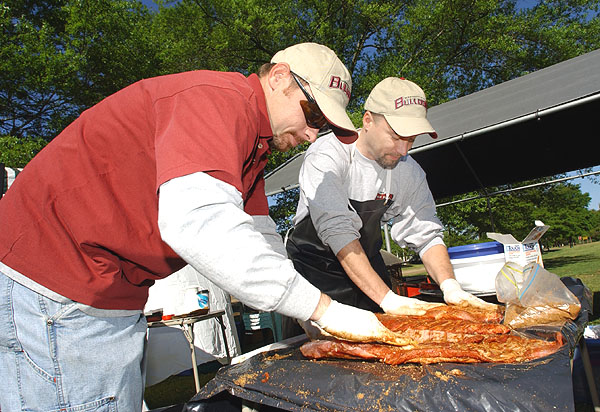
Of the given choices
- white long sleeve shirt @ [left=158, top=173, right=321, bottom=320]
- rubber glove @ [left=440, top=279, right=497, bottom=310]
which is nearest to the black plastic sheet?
white long sleeve shirt @ [left=158, top=173, right=321, bottom=320]

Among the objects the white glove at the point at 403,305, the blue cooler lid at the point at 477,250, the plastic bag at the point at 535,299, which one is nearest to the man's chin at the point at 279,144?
the white glove at the point at 403,305

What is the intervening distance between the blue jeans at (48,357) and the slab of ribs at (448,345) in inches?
32.9

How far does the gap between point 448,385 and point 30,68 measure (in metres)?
14.1

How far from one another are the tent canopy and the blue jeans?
4926 millimetres

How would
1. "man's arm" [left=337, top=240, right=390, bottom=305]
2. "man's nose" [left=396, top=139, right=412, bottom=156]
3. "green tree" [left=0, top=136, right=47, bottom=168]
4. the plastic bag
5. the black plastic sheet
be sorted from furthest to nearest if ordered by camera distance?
"green tree" [left=0, top=136, right=47, bottom=168]
"man's nose" [left=396, top=139, right=412, bottom=156]
"man's arm" [left=337, top=240, right=390, bottom=305]
the plastic bag
the black plastic sheet

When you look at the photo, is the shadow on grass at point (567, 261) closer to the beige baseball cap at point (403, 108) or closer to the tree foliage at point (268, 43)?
the tree foliage at point (268, 43)

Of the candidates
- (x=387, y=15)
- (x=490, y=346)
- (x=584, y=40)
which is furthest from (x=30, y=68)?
(x=584, y=40)

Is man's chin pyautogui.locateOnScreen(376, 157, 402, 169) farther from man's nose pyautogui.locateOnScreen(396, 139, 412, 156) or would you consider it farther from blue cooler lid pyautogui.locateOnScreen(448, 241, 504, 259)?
blue cooler lid pyautogui.locateOnScreen(448, 241, 504, 259)

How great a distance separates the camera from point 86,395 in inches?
51.0

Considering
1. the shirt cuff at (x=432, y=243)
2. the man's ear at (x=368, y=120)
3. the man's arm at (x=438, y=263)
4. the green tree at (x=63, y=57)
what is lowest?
the man's arm at (x=438, y=263)

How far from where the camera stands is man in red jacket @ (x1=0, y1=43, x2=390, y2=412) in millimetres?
1110

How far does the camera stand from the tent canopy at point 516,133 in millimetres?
4902

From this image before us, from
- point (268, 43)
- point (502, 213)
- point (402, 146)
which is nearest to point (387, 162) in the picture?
point (402, 146)

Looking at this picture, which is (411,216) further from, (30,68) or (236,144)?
(30,68)
